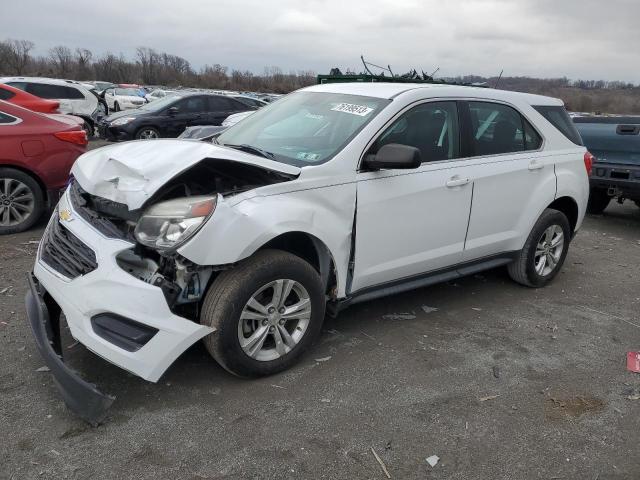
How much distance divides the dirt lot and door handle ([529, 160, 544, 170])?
4.25 feet

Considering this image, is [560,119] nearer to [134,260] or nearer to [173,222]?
[173,222]

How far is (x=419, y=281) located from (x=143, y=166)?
7.04ft

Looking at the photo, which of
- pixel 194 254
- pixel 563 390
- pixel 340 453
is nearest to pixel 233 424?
pixel 340 453

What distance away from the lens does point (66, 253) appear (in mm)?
3113

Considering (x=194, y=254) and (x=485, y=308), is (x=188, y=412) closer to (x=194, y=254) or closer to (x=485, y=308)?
(x=194, y=254)

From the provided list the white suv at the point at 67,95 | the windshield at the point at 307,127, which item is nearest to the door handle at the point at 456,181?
the windshield at the point at 307,127

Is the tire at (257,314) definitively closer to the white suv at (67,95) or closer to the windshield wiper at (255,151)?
the windshield wiper at (255,151)

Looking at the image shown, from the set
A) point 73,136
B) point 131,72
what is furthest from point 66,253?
point 131,72

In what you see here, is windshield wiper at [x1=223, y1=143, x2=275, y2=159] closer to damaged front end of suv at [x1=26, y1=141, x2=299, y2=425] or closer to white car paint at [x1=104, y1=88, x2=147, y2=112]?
damaged front end of suv at [x1=26, y1=141, x2=299, y2=425]

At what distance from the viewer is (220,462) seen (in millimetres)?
2623

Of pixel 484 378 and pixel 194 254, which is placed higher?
pixel 194 254

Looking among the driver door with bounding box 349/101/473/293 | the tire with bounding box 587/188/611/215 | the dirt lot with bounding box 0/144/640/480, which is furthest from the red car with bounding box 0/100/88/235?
the tire with bounding box 587/188/611/215

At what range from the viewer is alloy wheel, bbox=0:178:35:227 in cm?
595

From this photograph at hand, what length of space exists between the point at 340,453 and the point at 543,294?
10.4ft
